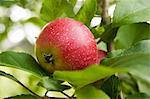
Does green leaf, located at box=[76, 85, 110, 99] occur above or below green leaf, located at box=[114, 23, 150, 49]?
below

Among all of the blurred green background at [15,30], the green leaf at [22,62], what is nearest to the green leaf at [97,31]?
the green leaf at [22,62]

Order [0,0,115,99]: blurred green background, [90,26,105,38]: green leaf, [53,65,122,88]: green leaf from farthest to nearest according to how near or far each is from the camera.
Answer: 1. [0,0,115,99]: blurred green background
2. [90,26,105,38]: green leaf
3. [53,65,122,88]: green leaf

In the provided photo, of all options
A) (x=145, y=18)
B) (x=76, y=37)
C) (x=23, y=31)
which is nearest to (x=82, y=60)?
(x=76, y=37)

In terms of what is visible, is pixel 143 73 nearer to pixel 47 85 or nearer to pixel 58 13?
pixel 47 85

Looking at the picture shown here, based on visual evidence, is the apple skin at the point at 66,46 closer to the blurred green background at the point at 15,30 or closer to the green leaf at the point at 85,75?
the green leaf at the point at 85,75

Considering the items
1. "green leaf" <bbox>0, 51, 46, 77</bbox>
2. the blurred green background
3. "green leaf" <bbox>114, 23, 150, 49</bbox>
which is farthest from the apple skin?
the blurred green background

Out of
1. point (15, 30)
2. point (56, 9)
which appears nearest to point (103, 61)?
point (56, 9)

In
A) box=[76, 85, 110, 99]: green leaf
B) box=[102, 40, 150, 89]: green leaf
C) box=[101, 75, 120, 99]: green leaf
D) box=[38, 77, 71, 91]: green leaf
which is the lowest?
box=[101, 75, 120, 99]: green leaf

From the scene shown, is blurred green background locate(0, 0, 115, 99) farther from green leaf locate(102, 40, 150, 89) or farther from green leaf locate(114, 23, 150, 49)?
green leaf locate(102, 40, 150, 89)
